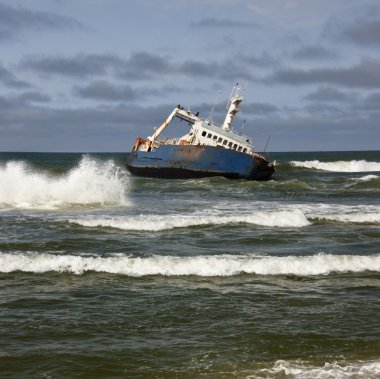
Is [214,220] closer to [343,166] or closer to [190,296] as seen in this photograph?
[190,296]

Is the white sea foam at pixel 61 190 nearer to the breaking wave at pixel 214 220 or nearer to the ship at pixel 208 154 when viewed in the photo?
the breaking wave at pixel 214 220

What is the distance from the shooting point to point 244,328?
8.06 meters

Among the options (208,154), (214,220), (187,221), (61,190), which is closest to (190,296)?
(187,221)

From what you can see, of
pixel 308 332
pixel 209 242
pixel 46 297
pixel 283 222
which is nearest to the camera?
pixel 308 332

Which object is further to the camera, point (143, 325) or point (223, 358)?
point (143, 325)

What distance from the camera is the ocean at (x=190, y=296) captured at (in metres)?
6.89

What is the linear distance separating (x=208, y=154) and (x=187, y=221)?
2215 centimetres

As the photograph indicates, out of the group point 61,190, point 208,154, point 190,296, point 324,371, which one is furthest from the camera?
point 208,154

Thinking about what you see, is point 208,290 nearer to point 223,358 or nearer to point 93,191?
point 223,358

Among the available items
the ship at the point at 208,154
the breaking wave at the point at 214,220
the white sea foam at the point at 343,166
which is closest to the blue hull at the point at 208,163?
the ship at the point at 208,154

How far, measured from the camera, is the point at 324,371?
21.4ft

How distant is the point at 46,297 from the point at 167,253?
14.8 ft

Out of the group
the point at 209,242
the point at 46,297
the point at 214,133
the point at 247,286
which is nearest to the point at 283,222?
the point at 209,242

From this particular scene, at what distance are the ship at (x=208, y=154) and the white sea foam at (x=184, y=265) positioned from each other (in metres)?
27.7
